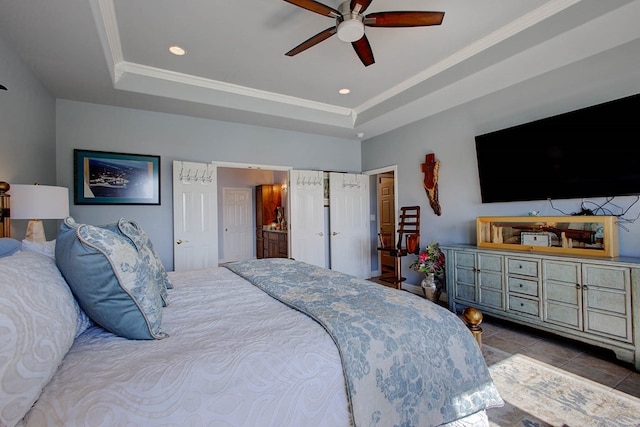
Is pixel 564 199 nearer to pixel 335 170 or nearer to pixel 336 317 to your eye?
pixel 336 317

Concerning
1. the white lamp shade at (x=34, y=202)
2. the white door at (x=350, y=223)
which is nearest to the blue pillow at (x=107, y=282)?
the white lamp shade at (x=34, y=202)

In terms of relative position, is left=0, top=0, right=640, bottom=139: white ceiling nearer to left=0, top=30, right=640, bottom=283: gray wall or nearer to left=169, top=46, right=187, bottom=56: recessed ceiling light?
left=169, top=46, right=187, bottom=56: recessed ceiling light

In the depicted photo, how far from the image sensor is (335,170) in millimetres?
5539

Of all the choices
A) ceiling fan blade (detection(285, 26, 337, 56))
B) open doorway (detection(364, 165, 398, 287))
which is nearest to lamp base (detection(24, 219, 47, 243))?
ceiling fan blade (detection(285, 26, 337, 56))

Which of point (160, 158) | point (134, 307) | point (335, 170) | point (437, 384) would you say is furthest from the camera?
point (335, 170)

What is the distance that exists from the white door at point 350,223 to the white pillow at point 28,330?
14.3 feet

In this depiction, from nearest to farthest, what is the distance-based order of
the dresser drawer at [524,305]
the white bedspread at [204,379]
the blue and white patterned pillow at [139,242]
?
the white bedspread at [204,379] → the blue and white patterned pillow at [139,242] → the dresser drawer at [524,305]

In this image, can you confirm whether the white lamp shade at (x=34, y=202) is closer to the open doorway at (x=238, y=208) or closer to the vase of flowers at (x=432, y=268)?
the vase of flowers at (x=432, y=268)

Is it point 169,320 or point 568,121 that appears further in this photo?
point 568,121

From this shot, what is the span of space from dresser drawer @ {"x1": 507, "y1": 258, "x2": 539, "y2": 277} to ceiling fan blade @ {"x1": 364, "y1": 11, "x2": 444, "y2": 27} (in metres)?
2.34

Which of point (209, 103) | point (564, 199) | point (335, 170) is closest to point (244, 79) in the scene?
point (209, 103)

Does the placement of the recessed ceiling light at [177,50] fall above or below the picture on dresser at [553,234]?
above

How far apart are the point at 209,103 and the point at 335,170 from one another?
253 cm

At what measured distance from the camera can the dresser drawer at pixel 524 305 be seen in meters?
2.87
